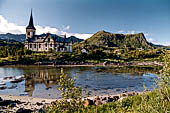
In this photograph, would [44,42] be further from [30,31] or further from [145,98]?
[145,98]

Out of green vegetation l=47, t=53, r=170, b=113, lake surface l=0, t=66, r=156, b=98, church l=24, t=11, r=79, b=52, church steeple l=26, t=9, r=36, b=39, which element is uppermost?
church steeple l=26, t=9, r=36, b=39

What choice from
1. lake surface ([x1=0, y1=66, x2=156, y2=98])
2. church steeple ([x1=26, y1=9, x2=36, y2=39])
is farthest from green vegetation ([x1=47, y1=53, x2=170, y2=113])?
church steeple ([x1=26, y1=9, x2=36, y2=39])

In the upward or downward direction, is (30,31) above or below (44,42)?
above

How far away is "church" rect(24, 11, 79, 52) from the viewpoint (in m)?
121

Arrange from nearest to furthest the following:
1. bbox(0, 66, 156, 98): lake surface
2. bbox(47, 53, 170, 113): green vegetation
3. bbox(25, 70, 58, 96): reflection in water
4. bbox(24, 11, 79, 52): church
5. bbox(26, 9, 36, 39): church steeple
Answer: bbox(47, 53, 170, 113): green vegetation
bbox(0, 66, 156, 98): lake surface
bbox(25, 70, 58, 96): reflection in water
bbox(24, 11, 79, 52): church
bbox(26, 9, 36, 39): church steeple

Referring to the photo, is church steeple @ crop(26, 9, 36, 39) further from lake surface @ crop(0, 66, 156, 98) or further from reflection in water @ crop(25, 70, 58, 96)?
reflection in water @ crop(25, 70, 58, 96)

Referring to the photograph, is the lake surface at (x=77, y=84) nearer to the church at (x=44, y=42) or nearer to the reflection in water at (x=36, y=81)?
the reflection in water at (x=36, y=81)

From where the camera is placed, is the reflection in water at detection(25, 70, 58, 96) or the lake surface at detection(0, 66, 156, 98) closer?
the lake surface at detection(0, 66, 156, 98)

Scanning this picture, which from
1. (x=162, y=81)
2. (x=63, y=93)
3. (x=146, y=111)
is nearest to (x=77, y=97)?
(x=63, y=93)

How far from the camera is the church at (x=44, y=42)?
121 meters

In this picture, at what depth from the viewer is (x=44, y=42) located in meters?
122

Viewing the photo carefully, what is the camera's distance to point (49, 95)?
93.7 ft

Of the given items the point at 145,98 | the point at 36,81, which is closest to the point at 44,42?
the point at 36,81

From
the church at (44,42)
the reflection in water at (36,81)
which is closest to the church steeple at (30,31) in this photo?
the church at (44,42)
